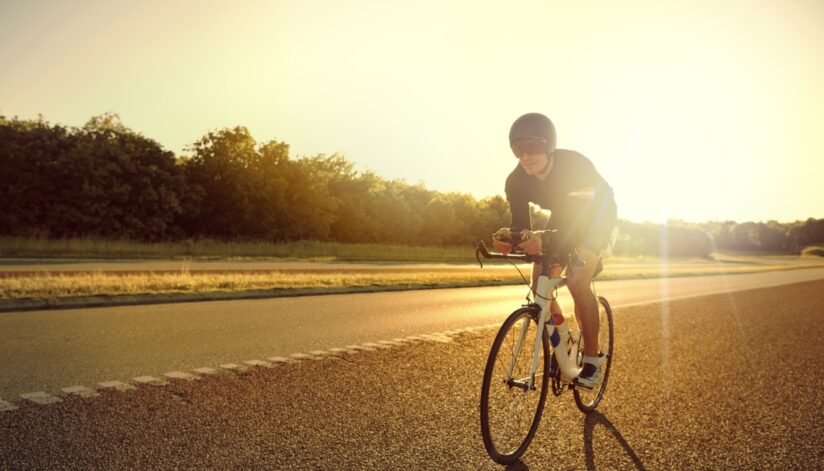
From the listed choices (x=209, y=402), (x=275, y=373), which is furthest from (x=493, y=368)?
(x=275, y=373)

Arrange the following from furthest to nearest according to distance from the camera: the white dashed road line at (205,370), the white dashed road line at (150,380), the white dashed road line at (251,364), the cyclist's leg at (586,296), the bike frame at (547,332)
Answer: the white dashed road line at (205,370)
the white dashed road line at (150,380)
the white dashed road line at (251,364)
the cyclist's leg at (586,296)
the bike frame at (547,332)

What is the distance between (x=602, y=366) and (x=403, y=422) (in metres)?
1.95

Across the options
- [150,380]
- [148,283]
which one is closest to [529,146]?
[150,380]

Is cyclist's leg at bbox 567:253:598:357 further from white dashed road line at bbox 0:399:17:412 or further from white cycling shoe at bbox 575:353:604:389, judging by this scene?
white dashed road line at bbox 0:399:17:412

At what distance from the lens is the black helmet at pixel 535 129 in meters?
3.87

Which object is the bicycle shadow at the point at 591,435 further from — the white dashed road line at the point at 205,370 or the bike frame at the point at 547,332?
the white dashed road line at the point at 205,370

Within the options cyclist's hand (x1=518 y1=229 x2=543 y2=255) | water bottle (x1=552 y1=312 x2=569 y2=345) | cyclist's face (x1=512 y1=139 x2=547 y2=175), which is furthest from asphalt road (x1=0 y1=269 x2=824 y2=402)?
cyclist's face (x1=512 y1=139 x2=547 y2=175)

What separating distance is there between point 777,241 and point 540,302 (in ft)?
585

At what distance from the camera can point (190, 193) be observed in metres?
37.9

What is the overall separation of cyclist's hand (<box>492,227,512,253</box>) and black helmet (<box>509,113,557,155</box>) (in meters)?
0.65

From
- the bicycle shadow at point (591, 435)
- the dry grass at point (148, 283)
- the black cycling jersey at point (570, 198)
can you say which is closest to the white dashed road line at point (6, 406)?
the black cycling jersey at point (570, 198)

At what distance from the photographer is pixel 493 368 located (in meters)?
3.51

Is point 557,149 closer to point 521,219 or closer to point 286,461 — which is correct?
point 521,219

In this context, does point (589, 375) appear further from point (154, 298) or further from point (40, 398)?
point (154, 298)
